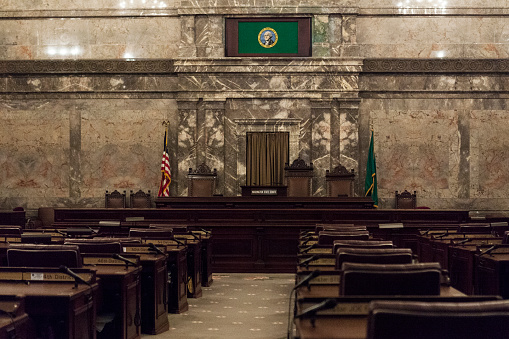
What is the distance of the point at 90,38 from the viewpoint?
53.6 feet

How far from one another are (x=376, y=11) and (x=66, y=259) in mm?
13609

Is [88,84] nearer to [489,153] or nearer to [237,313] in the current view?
[237,313]

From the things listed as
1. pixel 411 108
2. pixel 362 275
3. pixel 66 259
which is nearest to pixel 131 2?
pixel 411 108

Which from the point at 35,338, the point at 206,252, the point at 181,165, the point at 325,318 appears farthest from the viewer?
the point at 181,165

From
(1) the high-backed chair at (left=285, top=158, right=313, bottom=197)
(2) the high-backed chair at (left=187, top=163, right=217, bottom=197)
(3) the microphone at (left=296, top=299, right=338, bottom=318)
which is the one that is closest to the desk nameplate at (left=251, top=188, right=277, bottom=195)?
(1) the high-backed chair at (left=285, top=158, right=313, bottom=197)

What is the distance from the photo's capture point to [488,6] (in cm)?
Answer: 1611

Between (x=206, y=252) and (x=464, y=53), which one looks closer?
(x=206, y=252)

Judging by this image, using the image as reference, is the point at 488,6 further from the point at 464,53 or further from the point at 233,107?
the point at 233,107

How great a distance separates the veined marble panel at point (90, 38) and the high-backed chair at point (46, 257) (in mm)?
12239

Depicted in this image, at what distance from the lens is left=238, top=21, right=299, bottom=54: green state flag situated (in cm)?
1605

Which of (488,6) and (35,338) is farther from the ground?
(488,6)

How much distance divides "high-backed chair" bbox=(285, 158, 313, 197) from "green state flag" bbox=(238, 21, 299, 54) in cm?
329

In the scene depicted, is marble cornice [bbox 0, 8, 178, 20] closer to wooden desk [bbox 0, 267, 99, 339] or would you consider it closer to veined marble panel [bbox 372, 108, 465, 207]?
veined marble panel [bbox 372, 108, 465, 207]

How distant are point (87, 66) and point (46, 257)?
12.6 meters
